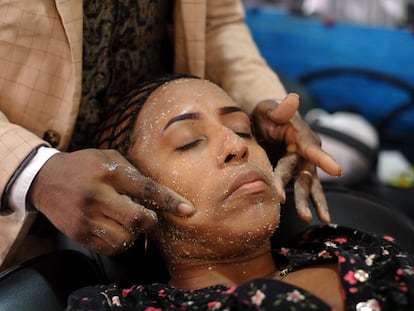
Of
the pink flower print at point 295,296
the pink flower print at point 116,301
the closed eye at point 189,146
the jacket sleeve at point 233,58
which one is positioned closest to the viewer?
the pink flower print at point 295,296

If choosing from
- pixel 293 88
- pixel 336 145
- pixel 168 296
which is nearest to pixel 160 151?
pixel 168 296

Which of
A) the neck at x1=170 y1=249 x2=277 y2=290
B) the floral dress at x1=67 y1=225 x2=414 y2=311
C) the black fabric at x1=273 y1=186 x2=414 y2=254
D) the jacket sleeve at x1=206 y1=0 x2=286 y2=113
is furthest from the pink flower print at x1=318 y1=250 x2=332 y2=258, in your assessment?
the jacket sleeve at x1=206 y1=0 x2=286 y2=113

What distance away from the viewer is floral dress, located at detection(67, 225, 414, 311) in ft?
3.56

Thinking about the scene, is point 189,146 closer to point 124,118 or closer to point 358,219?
point 124,118

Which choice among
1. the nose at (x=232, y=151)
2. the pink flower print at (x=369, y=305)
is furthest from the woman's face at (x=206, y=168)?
the pink flower print at (x=369, y=305)

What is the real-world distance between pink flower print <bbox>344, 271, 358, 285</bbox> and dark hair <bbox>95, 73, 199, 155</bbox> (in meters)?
0.46

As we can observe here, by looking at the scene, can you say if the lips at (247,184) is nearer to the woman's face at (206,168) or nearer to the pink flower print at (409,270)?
the woman's face at (206,168)

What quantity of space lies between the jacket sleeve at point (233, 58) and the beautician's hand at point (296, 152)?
10 cm

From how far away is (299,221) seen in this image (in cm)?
151

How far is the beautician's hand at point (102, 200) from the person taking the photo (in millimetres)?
1116

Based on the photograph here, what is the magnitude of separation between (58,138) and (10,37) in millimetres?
207

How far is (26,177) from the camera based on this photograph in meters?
1.20

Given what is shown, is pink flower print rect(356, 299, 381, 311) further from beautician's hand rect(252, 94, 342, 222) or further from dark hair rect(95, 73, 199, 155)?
dark hair rect(95, 73, 199, 155)

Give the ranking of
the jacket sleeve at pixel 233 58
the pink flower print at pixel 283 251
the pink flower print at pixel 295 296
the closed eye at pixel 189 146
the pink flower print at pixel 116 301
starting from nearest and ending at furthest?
1. the pink flower print at pixel 295 296
2. the pink flower print at pixel 116 301
3. the closed eye at pixel 189 146
4. the pink flower print at pixel 283 251
5. the jacket sleeve at pixel 233 58
